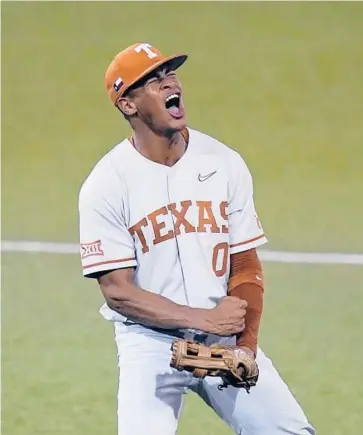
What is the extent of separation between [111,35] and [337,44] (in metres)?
2.79

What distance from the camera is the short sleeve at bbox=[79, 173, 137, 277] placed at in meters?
4.78

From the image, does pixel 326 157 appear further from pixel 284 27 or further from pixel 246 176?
pixel 246 176

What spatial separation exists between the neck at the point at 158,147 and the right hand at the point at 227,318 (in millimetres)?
699

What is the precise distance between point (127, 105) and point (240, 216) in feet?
2.26

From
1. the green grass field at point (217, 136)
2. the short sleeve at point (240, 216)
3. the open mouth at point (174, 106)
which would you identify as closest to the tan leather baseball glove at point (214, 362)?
the short sleeve at point (240, 216)

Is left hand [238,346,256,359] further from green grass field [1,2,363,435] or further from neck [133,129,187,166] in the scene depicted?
green grass field [1,2,363,435]

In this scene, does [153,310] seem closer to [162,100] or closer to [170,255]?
[170,255]

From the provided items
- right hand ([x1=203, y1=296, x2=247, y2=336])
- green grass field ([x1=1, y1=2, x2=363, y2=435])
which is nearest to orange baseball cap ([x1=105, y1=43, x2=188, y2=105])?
right hand ([x1=203, y1=296, x2=247, y2=336])

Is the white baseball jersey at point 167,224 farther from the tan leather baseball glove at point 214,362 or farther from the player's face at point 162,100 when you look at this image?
the tan leather baseball glove at point 214,362

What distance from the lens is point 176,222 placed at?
484cm

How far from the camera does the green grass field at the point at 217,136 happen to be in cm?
678

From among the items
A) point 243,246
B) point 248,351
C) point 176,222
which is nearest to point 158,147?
point 176,222

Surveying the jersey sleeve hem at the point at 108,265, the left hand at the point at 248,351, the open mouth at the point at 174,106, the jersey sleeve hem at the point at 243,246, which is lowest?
the left hand at the point at 248,351

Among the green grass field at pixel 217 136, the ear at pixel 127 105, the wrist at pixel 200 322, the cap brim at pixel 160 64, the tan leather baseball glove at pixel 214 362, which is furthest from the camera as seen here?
the green grass field at pixel 217 136
